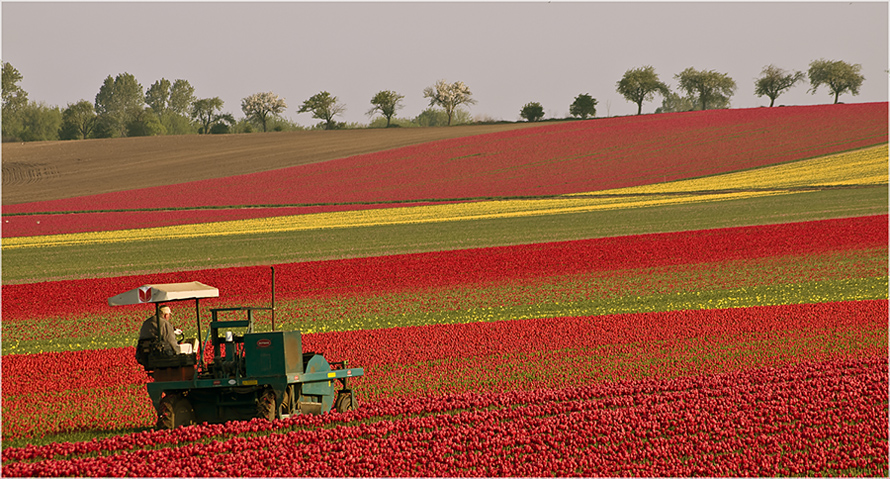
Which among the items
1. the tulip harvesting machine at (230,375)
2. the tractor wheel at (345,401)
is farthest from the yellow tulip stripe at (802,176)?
the tulip harvesting machine at (230,375)

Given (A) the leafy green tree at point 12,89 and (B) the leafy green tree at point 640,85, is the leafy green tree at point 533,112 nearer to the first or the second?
(B) the leafy green tree at point 640,85

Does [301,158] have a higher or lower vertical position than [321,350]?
higher

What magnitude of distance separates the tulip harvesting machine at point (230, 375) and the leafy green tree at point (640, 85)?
127 metres

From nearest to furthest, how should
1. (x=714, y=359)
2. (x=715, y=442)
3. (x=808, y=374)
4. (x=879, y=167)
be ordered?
(x=715, y=442) → (x=808, y=374) → (x=714, y=359) → (x=879, y=167)

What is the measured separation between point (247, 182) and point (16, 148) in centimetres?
4816

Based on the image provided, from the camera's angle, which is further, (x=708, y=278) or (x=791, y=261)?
(x=791, y=261)

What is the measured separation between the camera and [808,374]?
1359 centimetres

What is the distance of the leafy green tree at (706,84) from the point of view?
445 ft

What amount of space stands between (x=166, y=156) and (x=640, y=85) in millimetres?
75432

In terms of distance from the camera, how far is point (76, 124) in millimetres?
125125

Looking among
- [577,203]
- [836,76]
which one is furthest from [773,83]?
[577,203]

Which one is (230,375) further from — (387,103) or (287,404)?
(387,103)

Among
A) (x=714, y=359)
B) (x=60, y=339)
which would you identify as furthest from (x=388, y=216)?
(x=714, y=359)

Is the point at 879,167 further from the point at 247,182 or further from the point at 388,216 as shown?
the point at 247,182
